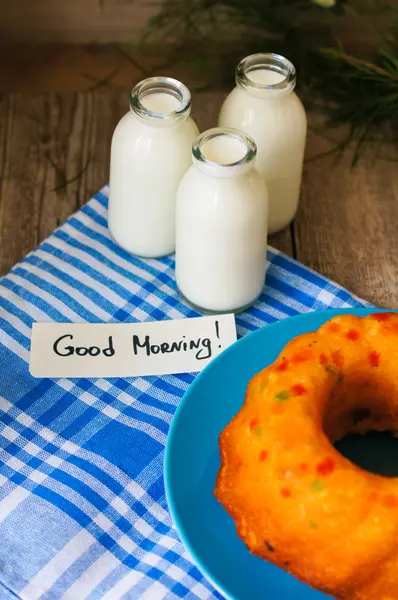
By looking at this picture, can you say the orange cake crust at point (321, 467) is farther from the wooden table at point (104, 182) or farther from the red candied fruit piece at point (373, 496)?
the wooden table at point (104, 182)

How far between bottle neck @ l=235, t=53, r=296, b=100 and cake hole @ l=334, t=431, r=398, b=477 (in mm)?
451

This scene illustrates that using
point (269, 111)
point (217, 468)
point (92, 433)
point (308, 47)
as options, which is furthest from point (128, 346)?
point (308, 47)

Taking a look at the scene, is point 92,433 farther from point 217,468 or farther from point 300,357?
point 300,357

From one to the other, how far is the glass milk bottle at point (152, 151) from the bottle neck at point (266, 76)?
0.09 m

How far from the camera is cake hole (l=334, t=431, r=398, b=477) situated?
914mm

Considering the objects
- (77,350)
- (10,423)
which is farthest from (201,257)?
(10,423)

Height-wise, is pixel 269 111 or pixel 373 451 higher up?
pixel 269 111

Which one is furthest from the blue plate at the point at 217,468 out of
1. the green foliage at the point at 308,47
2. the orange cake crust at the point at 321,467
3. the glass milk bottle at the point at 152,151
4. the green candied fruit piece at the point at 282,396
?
the green foliage at the point at 308,47

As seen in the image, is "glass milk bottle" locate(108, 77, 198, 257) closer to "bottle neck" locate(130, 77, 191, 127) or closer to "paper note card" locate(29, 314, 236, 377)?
"bottle neck" locate(130, 77, 191, 127)

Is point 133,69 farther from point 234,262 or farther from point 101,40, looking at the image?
point 234,262

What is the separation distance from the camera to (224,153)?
995 mm

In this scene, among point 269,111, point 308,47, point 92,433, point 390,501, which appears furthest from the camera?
point 308,47

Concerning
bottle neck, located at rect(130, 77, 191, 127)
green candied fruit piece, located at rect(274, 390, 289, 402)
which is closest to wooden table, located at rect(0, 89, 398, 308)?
bottle neck, located at rect(130, 77, 191, 127)

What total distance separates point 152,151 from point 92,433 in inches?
14.0
